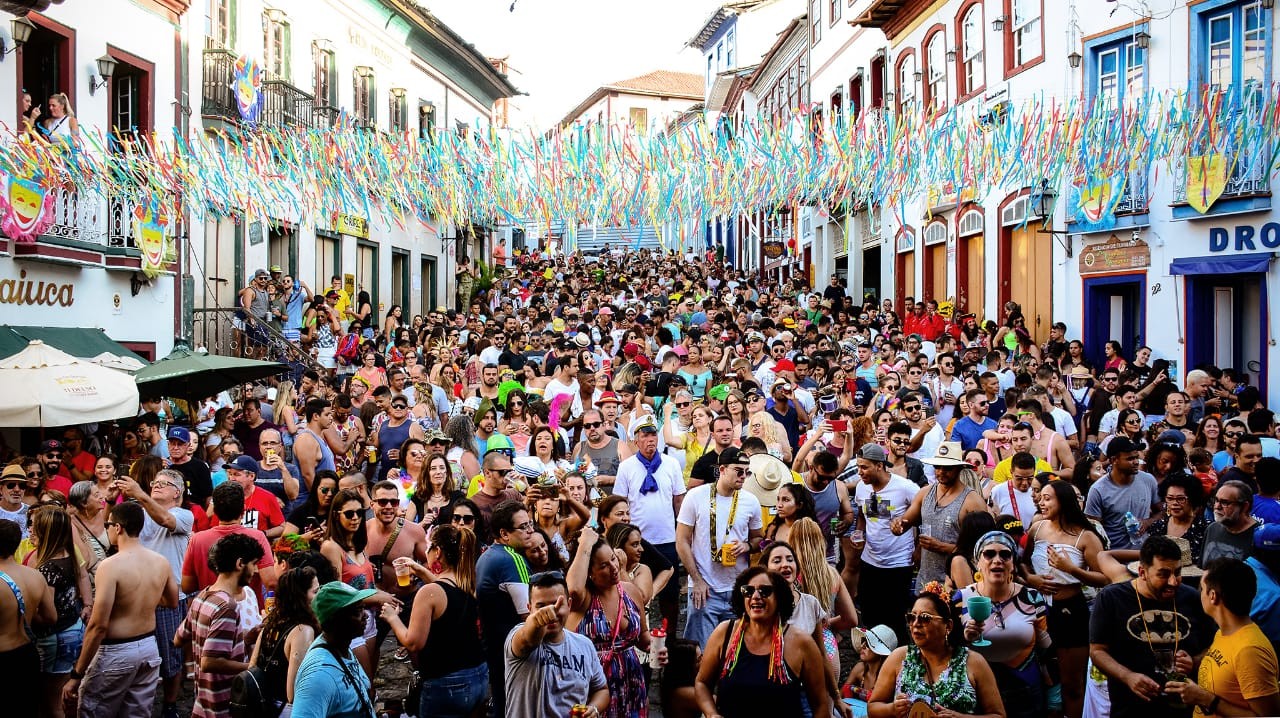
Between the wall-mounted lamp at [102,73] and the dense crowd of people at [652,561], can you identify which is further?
the wall-mounted lamp at [102,73]

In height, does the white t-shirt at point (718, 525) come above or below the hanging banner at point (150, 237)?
below

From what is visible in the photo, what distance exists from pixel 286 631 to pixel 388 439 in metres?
5.28

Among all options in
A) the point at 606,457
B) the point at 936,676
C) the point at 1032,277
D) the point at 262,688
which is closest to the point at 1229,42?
the point at 1032,277

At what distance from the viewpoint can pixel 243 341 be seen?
733 inches

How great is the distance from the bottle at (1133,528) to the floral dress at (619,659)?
3545 mm

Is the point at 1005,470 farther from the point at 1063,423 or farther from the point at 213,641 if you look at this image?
the point at 213,641

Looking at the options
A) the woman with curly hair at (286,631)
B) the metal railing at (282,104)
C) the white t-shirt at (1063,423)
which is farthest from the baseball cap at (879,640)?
the metal railing at (282,104)

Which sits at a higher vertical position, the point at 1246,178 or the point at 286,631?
the point at 1246,178

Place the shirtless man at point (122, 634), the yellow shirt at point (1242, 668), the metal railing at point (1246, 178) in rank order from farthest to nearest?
the metal railing at point (1246, 178) < the shirtless man at point (122, 634) < the yellow shirt at point (1242, 668)

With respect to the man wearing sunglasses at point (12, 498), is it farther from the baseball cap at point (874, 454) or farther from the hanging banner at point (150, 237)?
the hanging banner at point (150, 237)

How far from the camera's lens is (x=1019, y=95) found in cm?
1994

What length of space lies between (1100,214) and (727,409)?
374 inches

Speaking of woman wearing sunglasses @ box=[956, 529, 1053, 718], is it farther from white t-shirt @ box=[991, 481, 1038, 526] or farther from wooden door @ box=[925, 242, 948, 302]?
wooden door @ box=[925, 242, 948, 302]

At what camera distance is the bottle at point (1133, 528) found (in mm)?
7500
